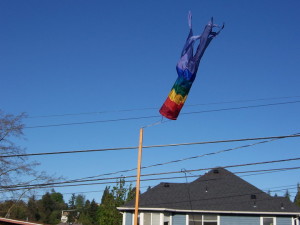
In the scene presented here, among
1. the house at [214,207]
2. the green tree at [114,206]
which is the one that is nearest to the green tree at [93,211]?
the green tree at [114,206]

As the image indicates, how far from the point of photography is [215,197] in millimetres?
28688

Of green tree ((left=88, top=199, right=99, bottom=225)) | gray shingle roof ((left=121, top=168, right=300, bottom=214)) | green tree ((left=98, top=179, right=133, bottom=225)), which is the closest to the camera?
gray shingle roof ((left=121, top=168, right=300, bottom=214))

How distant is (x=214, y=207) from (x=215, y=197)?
1.39 metres

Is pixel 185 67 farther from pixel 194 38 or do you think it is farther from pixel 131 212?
pixel 131 212

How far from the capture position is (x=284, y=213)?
26.0 m

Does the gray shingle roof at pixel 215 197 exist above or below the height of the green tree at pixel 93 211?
below

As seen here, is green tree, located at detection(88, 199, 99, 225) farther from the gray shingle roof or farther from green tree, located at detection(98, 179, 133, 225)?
the gray shingle roof

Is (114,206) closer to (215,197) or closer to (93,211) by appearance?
(215,197)

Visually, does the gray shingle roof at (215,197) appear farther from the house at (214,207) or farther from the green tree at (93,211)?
the green tree at (93,211)

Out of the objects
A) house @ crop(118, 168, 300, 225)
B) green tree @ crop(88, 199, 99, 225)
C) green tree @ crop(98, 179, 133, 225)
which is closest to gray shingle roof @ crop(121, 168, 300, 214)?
house @ crop(118, 168, 300, 225)

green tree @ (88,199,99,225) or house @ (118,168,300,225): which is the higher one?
green tree @ (88,199,99,225)

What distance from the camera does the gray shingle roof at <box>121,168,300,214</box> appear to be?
2709 centimetres

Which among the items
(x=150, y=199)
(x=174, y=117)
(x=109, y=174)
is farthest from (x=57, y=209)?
(x=174, y=117)

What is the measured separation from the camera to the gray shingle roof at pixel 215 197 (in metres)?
27.1
